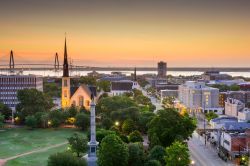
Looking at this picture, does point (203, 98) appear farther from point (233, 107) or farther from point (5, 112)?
point (5, 112)

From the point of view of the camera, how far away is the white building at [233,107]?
61.9 metres

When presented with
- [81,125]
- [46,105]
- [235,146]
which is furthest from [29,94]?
[235,146]

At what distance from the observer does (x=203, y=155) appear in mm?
39500

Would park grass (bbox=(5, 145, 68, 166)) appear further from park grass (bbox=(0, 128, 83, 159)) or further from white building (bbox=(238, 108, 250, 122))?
white building (bbox=(238, 108, 250, 122))

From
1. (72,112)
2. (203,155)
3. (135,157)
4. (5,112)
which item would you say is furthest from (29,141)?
(203,155)

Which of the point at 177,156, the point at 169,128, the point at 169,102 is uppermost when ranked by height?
the point at 169,128

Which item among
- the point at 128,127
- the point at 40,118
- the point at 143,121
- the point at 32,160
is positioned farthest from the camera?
the point at 40,118

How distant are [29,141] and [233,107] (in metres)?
31.2

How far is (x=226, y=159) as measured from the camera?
37875 millimetres

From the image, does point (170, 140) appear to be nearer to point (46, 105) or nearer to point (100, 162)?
point (100, 162)

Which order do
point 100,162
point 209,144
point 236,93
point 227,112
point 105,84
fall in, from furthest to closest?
point 105,84 → point 236,93 → point 227,112 → point 209,144 → point 100,162

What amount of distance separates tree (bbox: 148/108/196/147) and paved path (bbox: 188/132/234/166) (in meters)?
1.97

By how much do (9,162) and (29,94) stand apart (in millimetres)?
23008

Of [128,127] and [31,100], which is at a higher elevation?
[31,100]
